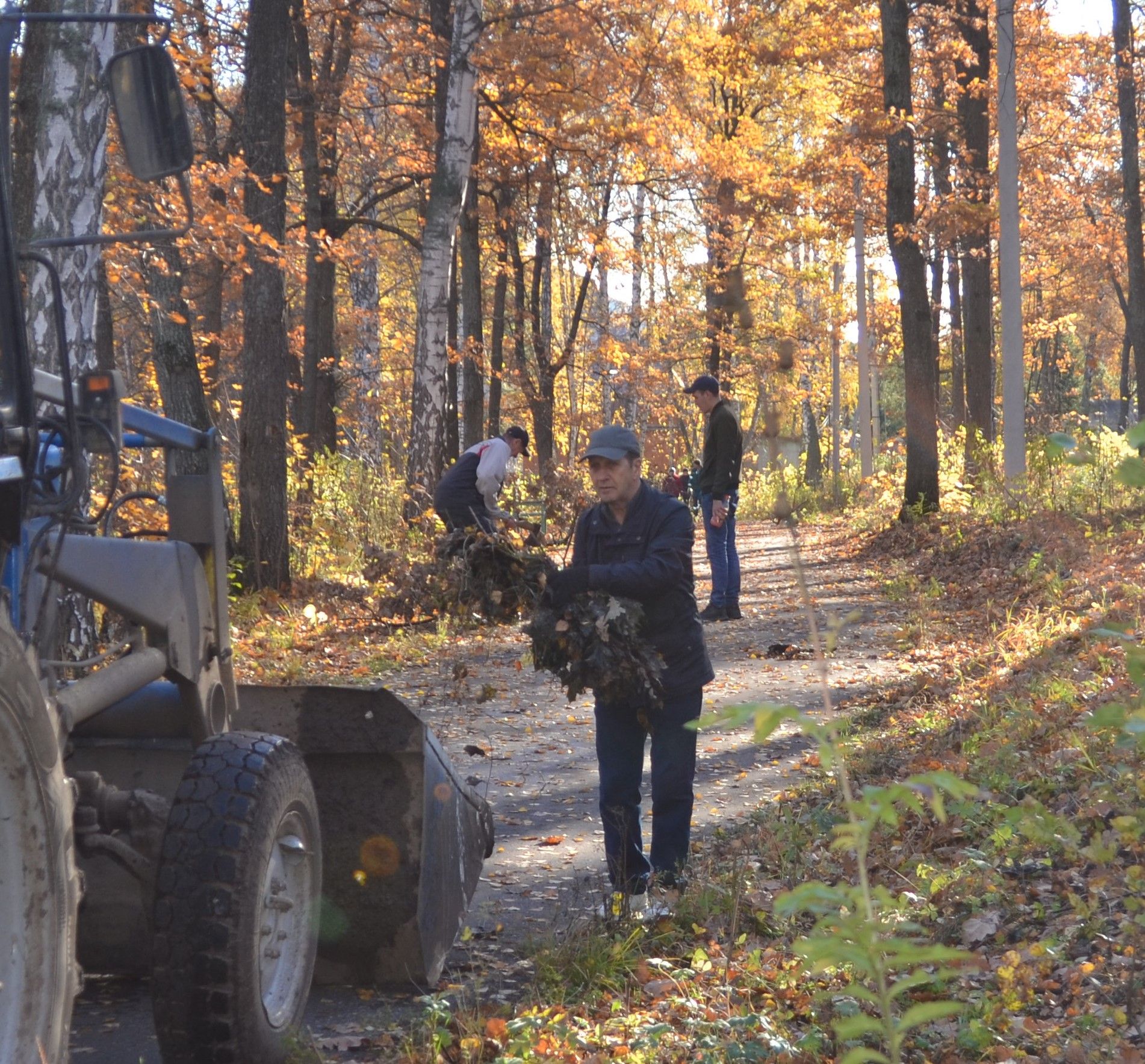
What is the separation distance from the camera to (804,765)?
8.23 metres

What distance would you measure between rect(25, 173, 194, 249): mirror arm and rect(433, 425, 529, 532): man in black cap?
33.9ft

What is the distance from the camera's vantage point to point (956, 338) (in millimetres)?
41406

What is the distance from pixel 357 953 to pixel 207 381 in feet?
69.1

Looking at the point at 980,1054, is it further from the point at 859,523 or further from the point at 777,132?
the point at 777,132

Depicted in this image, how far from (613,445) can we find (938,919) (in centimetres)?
222

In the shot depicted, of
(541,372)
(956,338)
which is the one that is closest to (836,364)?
(956,338)

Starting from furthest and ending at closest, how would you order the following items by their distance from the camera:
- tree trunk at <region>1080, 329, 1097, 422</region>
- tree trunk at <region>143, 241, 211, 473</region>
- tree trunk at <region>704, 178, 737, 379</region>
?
tree trunk at <region>1080, 329, 1097, 422</region> < tree trunk at <region>704, 178, 737, 379</region> < tree trunk at <region>143, 241, 211, 473</region>

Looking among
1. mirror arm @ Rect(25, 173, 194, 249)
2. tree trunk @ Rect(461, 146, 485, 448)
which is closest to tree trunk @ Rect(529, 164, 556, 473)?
tree trunk @ Rect(461, 146, 485, 448)

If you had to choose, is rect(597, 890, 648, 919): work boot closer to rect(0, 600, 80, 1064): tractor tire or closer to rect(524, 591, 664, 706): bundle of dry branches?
Answer: rect(524, 591, 664, 706): bundle of dry branches

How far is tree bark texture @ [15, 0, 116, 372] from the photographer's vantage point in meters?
8.00

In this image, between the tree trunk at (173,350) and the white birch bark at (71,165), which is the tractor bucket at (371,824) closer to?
the white birch bark at (71,165)

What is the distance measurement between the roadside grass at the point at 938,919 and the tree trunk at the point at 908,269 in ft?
40.5

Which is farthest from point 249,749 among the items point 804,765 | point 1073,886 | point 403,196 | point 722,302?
point 403,196

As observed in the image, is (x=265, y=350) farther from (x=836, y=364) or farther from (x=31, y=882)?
(x=836, y=364)
